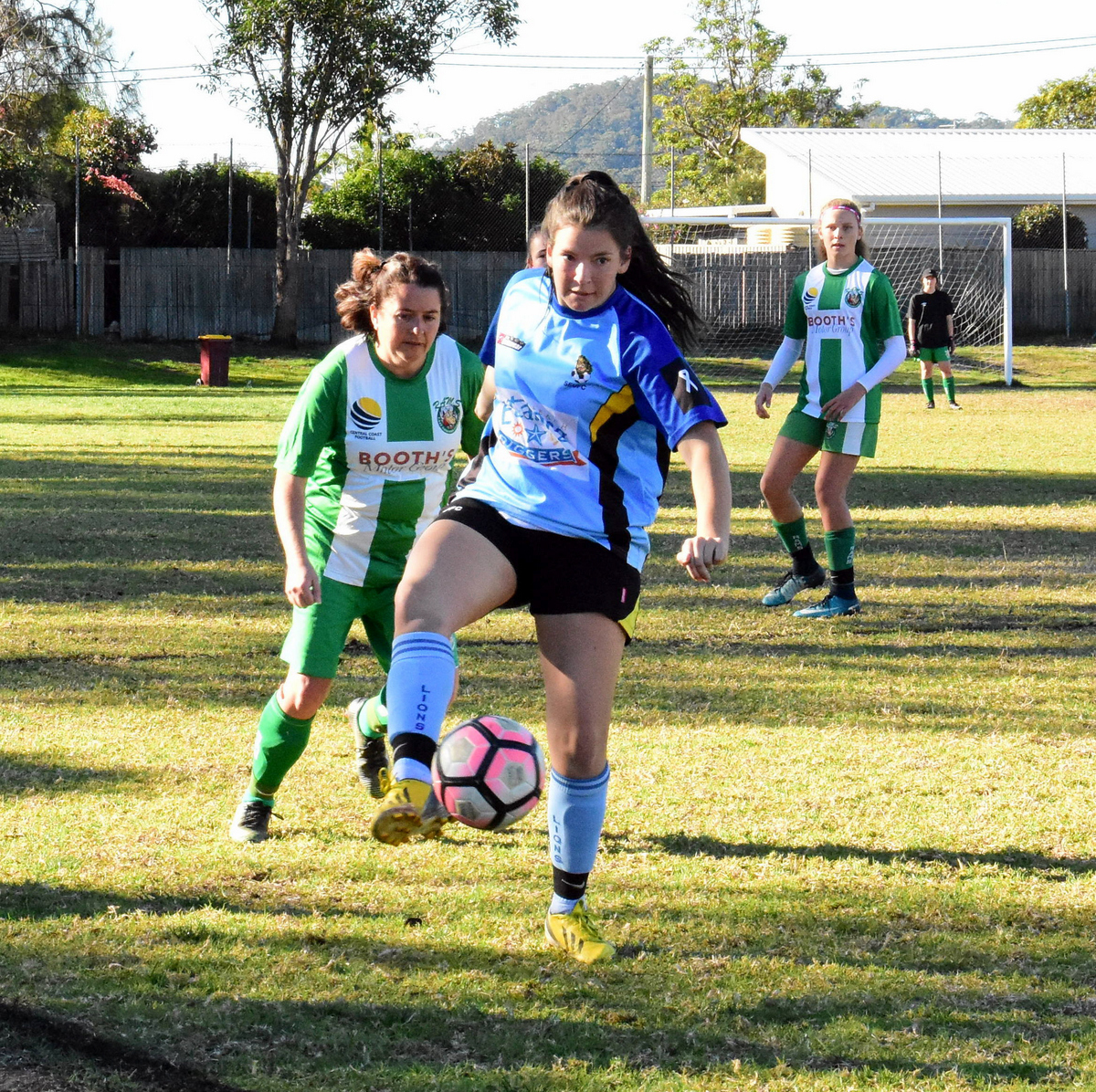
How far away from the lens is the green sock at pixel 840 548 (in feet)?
27.8

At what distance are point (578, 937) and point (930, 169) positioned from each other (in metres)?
43.7

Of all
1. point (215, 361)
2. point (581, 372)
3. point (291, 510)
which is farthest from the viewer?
point (215, 361)

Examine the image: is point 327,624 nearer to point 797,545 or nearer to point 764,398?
point 764,398

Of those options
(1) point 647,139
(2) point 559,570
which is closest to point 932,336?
(2) point 559,570

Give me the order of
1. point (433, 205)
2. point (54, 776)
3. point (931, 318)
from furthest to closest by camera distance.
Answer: point (433, 205)
point (931, 318)
point (54, 776)

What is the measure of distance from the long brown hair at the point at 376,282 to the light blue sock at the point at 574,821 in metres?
1.61

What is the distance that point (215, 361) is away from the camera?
28.1m

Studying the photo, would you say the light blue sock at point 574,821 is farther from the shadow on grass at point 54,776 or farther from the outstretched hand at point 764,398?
the outstretched hand at point 764,398

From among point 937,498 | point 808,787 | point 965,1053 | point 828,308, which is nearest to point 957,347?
point 937,498

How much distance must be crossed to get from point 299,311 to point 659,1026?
3280cm

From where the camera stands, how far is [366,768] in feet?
17.5

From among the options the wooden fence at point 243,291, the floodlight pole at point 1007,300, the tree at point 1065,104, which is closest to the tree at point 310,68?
the wooden fence at point 243,291

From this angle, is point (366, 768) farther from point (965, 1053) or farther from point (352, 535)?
point (965, 1053)

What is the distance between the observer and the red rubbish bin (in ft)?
91.7
